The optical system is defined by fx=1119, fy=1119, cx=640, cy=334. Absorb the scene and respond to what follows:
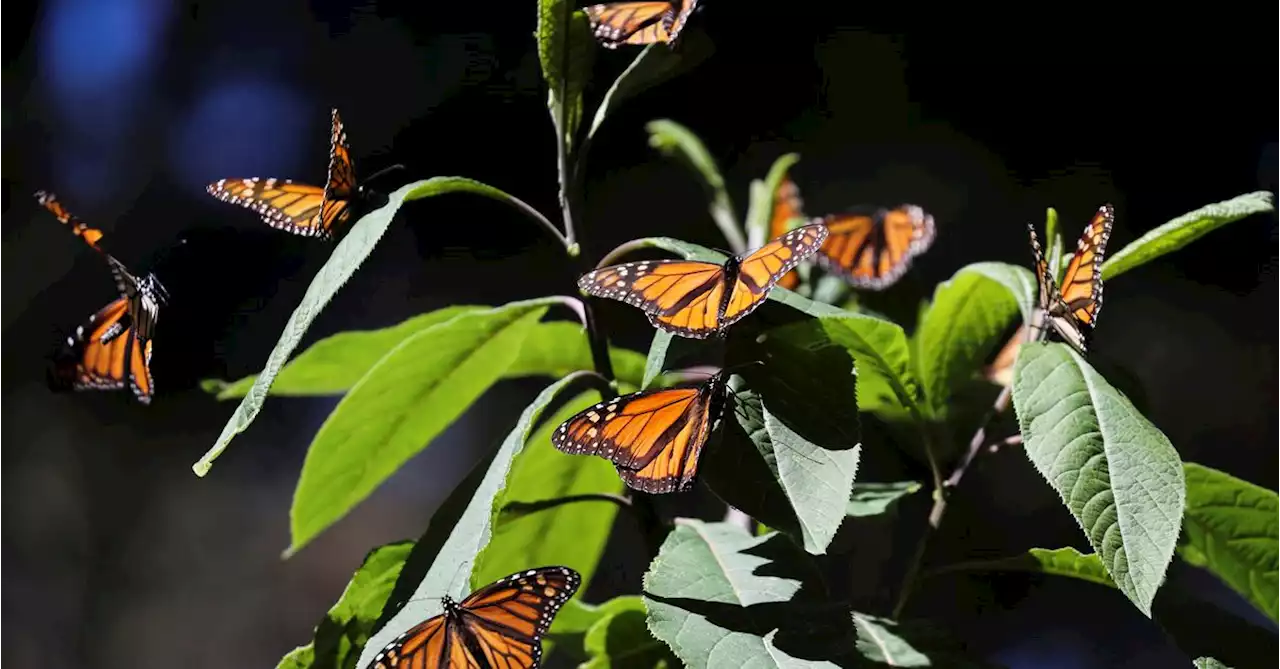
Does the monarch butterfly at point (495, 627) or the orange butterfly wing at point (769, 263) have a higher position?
the orange butterfly wing at point (769, 263)

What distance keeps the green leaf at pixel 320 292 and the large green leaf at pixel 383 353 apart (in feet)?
0.89

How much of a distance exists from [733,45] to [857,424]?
93.4 inches

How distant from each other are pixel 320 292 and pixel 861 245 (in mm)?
879

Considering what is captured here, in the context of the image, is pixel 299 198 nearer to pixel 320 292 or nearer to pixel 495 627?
pixel 320 292

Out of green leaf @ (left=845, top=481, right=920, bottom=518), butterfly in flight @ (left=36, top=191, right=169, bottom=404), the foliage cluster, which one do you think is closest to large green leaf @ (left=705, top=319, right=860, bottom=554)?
the foliage cluster

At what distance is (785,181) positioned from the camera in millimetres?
1784

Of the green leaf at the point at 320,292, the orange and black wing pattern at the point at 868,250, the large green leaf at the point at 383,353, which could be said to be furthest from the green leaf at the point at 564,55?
the orange and black wing pattern at the point at 868,250

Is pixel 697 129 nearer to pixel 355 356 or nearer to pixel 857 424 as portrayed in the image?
pixel 355 356

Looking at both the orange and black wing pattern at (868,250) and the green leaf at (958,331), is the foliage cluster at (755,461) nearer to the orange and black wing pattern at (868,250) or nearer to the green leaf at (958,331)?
the green leaf at (958,331)

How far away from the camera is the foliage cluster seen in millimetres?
923

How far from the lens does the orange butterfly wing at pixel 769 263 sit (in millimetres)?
969

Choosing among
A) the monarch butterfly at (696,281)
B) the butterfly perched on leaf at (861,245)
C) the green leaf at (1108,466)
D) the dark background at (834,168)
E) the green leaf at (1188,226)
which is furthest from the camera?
the dark background at (834,168)

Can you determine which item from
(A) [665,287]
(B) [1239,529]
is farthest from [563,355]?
(B) [1239,529]

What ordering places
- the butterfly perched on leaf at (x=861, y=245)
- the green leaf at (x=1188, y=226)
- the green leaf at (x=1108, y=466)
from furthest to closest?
1. the butterfly perched on leaf at (x=861, y=245)
2. the green leaf at (x=1188, y=226)
3. the green leaf at (x=1108, y=466)
